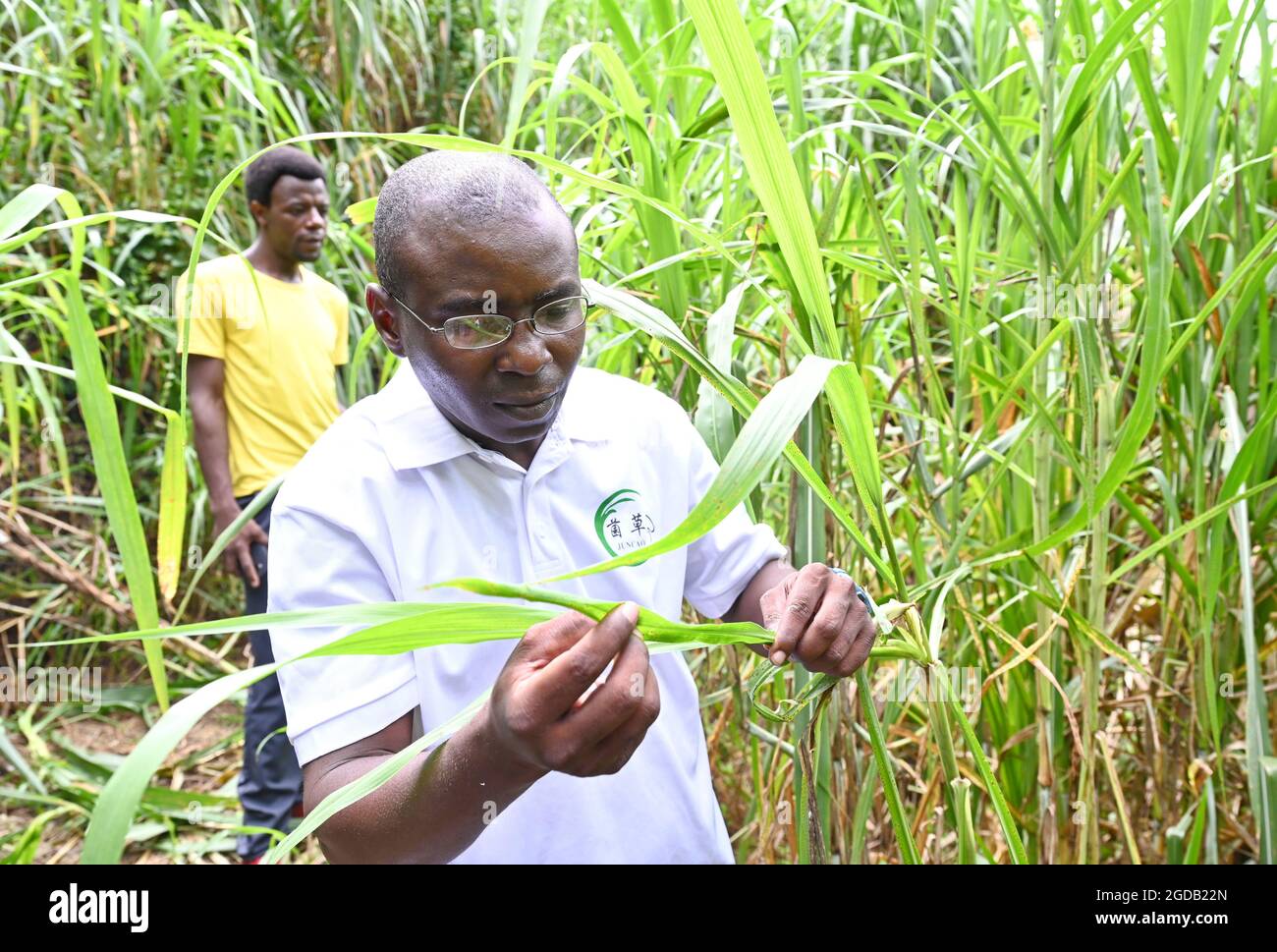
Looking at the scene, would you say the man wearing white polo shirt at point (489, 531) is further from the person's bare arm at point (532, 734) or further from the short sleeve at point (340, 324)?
the short sleeve at point (340, 324)

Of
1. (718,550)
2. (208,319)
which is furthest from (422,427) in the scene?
(208,319)

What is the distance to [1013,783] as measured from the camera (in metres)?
0.94

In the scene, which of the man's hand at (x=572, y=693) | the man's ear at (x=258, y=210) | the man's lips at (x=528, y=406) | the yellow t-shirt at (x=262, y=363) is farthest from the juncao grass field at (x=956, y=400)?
the man's ear at (x=258, y=210)

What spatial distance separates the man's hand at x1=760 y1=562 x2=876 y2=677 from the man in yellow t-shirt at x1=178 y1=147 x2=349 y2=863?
52.0 inches

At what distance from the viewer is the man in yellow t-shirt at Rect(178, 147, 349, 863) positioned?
1.74m

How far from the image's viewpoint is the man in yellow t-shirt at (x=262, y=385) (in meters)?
1.74

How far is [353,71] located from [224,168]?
377mm

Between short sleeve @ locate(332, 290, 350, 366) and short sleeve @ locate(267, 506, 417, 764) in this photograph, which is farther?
short sleeve @ locate(332, 290, 350, 366)

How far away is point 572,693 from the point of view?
459mm

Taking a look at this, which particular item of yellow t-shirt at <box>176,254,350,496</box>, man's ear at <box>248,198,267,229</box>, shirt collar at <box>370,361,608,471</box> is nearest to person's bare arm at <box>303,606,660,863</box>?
shirt collar at <box>370,361,608,471</box>

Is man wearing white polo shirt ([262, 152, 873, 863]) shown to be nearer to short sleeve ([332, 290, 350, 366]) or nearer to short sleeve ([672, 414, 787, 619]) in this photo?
short sleeve ([672, 414, 787, 619])

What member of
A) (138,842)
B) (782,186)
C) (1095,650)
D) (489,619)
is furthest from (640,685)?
(138,842)

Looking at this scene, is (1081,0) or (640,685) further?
(1081,0)

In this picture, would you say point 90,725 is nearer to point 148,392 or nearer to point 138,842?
point 138,842
